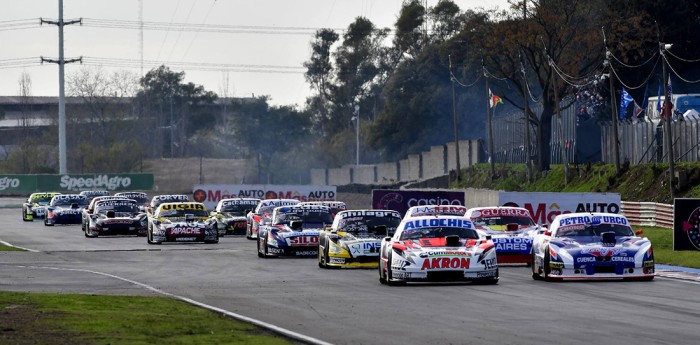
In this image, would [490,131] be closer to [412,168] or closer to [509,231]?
[412,168]

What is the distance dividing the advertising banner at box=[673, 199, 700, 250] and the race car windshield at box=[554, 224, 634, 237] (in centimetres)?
868

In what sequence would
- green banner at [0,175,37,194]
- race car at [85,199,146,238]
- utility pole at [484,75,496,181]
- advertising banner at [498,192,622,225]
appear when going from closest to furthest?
advertising banner at [498,192,622,225] → race car at [85,199,146,238] → utility pole at [484,75,496,181] → green banner at [0,175,37,194]

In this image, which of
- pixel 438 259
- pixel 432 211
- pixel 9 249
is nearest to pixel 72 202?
pixel 9 249

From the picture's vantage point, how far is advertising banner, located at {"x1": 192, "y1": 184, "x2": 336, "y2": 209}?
80.4 meters

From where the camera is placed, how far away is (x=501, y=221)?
33.4 meters

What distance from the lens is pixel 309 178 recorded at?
146m

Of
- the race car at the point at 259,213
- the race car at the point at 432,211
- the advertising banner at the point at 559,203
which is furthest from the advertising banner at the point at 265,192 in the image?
the race car at the point at 432,211

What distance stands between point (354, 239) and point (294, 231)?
5653 mm

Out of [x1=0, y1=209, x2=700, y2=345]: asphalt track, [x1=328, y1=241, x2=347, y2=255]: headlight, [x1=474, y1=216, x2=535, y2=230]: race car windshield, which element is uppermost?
[x1=474, y1=216, x2=535, y2=230]: race car windshield

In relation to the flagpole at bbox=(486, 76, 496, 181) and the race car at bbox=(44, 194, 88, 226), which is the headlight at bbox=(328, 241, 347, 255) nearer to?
the race car at bbox=(44, 194, 88, 226)

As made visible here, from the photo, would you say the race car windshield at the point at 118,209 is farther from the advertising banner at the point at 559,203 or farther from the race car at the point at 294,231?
the race car at the point at 294,231

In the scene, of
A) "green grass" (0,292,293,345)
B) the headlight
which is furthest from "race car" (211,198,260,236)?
"green grass" (0,292,293,345)

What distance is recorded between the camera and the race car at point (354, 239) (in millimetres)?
30481

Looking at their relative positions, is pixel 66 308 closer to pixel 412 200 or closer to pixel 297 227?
pixel 297 227
